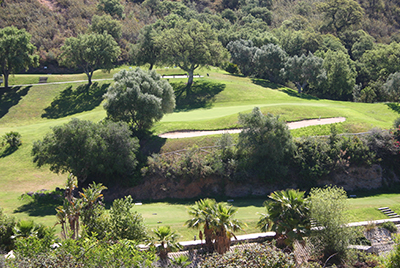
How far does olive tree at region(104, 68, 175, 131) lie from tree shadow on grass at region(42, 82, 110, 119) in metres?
18.7

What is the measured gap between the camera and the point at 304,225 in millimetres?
23625

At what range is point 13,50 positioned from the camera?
2437 inches

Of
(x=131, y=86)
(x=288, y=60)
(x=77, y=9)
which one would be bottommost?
(x=131, y=86)

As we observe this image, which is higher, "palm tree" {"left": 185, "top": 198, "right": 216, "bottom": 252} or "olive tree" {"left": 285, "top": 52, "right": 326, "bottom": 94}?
"olive tree" {"left": 285, "top": 52, "right": 326, "bottom": 94}

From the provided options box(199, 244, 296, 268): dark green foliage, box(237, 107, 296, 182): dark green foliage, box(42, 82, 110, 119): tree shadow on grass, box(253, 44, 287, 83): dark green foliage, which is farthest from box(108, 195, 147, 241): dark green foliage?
box(253, 44, 287, 83): dark green foliage

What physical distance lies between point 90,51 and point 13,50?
13.3 meters

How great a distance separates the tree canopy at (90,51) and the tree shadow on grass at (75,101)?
3.80 metres

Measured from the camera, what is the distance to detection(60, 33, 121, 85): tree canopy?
212 feet

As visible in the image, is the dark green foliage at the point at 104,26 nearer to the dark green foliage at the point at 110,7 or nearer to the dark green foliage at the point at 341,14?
the dark green foliage at the point at 110,7

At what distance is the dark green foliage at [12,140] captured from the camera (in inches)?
1804

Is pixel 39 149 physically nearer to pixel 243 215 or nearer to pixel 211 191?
pixel 211 191

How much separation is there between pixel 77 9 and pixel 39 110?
4798 cm

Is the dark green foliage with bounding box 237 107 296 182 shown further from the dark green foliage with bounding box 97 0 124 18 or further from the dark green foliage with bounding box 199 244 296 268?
the dark green foliage with bounding box 97 0 124 18

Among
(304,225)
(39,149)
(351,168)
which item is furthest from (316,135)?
(39,149)
